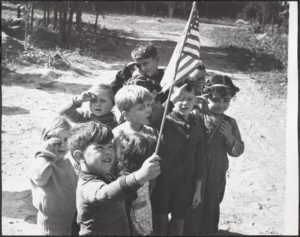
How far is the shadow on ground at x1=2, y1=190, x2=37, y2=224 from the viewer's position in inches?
107

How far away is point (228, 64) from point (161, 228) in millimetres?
9863

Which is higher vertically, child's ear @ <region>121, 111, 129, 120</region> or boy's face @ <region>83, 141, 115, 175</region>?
child's ear @ <region>121, 111, 129, 120</region>

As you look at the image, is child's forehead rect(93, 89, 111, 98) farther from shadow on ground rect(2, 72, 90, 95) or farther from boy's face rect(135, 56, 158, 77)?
shadow on ground rect(2, 72, 90, 95)

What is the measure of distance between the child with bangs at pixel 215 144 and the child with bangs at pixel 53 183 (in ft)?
3.24

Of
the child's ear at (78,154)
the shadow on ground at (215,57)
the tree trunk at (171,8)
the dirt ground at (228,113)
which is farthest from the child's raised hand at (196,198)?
the tree trunk at (171,8)

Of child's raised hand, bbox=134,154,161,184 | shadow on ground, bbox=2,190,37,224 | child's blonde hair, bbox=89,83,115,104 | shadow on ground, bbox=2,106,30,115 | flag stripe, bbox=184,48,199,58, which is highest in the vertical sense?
flag stripe, bbox=184,48,199,58

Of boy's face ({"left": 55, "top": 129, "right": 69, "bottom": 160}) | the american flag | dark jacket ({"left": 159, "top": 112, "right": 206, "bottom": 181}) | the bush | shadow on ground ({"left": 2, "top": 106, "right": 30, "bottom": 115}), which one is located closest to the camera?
boy's face ({"left": 55, "top": 129, "right": 69, "bottom": 160})

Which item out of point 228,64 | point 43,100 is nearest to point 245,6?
point 228,64

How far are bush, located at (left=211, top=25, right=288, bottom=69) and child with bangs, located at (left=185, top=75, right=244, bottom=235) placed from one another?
8519mm

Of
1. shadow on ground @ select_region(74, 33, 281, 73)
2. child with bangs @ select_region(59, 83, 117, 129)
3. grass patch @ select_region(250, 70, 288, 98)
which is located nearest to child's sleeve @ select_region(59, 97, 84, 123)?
child with bangs @ select_region(59, 83, 117, 129)

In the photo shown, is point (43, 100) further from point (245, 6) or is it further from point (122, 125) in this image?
point (245, 6)

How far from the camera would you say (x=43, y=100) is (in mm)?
6520

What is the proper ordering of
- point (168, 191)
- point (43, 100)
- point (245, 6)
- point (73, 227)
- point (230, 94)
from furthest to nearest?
1. point (245, 6)
2. point (43, 100)
3. point (230, 94)
4. point (168, 191)
5. point (73, 227)

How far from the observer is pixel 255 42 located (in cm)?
1700
